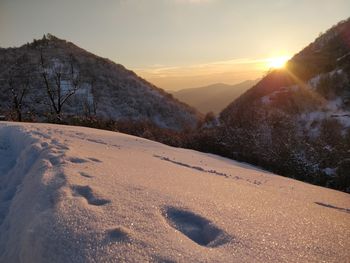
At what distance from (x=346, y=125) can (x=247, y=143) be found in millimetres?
3745

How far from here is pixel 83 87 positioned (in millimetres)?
40594

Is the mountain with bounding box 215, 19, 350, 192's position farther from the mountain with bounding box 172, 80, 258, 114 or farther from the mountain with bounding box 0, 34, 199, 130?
the mountain with bounding box 172, 80, 258, 114

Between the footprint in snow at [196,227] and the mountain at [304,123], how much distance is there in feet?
22.9

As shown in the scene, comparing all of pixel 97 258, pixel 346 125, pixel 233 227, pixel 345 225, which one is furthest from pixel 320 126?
pixel 97 258

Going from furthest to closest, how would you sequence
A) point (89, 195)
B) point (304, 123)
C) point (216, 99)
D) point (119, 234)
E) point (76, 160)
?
point (216, 99), point (304, 123), point (76, 160), point (89, 195), point (119, 234)

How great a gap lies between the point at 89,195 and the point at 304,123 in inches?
517

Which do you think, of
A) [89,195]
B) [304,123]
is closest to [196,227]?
[89,195]

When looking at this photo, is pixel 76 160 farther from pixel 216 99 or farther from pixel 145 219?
pixel 216 99

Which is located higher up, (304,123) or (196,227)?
(196,227)

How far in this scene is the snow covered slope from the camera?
2.60 m

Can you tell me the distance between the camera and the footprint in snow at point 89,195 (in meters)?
3.46

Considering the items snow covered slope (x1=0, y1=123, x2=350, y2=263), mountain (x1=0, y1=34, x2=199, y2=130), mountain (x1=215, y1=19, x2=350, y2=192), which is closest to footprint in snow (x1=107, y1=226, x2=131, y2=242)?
snow covered slope (x1=0, y1=123, x2=350, y2=263)

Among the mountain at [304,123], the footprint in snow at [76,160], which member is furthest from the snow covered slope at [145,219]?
the mountain at [304,123]

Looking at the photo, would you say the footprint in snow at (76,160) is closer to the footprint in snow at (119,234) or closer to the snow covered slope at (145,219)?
the snow covered slope at (145,219)
